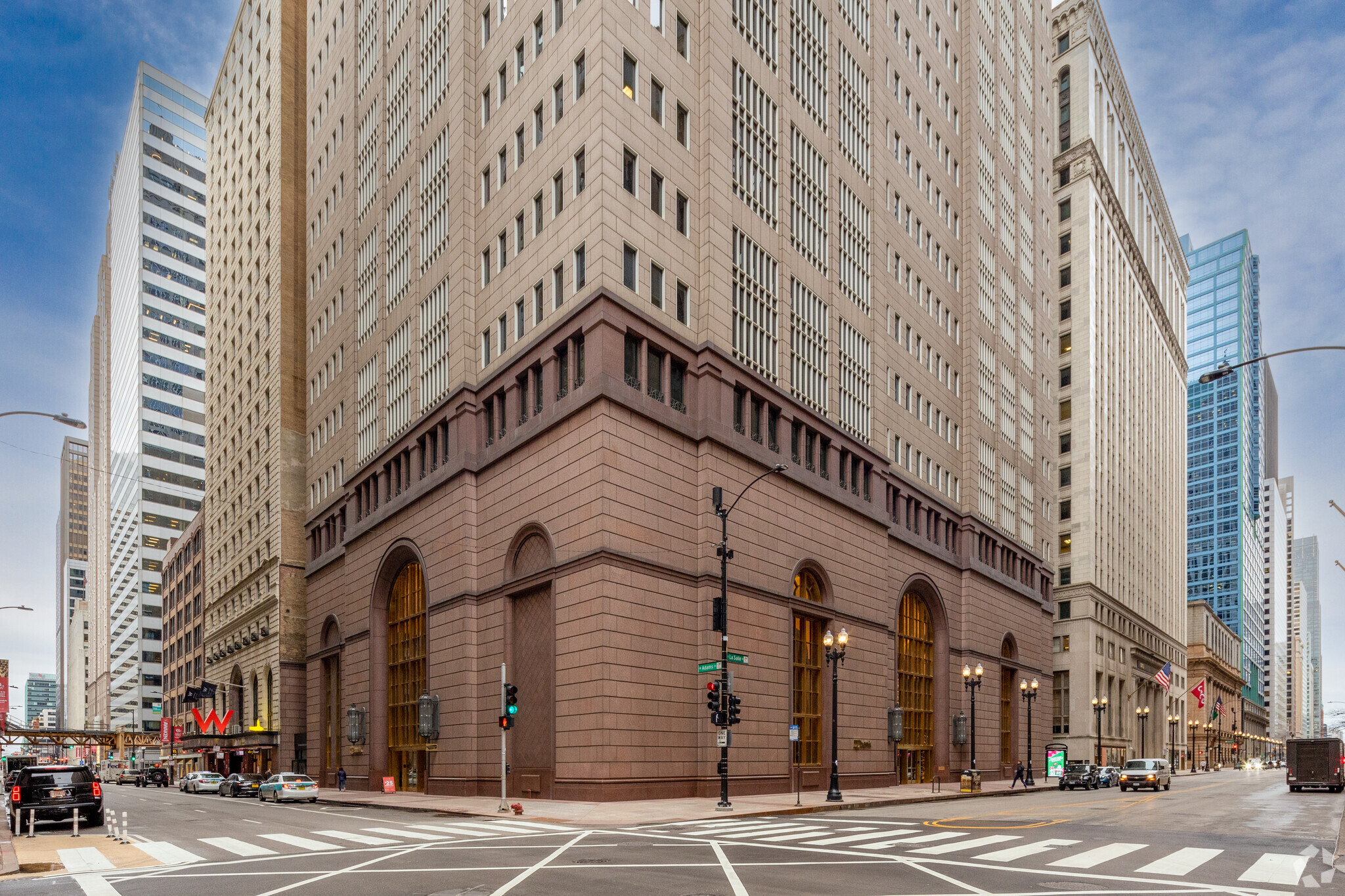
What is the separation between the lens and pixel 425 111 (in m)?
55.2

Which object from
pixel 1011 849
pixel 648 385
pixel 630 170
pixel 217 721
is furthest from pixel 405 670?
pixel 1011 849

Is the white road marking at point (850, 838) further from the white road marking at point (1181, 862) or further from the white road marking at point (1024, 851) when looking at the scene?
the white road marking at point (1181, 862)

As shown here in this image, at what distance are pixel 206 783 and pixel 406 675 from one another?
685 inches

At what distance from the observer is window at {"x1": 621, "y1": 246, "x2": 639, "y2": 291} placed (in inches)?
1582

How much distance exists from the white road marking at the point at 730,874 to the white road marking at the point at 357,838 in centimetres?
732

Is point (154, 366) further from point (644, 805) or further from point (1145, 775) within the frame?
point (1145, 775)

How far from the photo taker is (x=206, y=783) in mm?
60344

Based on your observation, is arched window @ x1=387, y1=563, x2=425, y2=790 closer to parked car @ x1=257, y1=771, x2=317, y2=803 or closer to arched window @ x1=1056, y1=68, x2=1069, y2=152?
parked car @ x1=257, y1=771, x2=317, y2=803

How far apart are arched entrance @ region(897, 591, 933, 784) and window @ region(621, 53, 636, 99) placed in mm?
32968

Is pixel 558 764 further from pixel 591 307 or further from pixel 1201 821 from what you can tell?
pixel 1201 821

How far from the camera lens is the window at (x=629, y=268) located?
40.2 m

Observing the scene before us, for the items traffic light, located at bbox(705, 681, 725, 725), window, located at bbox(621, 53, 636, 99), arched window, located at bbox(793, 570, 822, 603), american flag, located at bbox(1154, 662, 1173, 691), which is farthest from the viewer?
american flag, located at bbox(1154, 662, 1173, 691)

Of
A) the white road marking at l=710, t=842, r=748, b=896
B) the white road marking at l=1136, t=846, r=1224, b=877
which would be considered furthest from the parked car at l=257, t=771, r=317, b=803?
the white road marking at l=1136, t=846, r=1224, b=877

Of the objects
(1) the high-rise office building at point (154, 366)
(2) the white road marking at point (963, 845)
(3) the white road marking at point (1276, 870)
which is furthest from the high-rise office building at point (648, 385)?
(1) the high-rise office building at point (154, 366)
